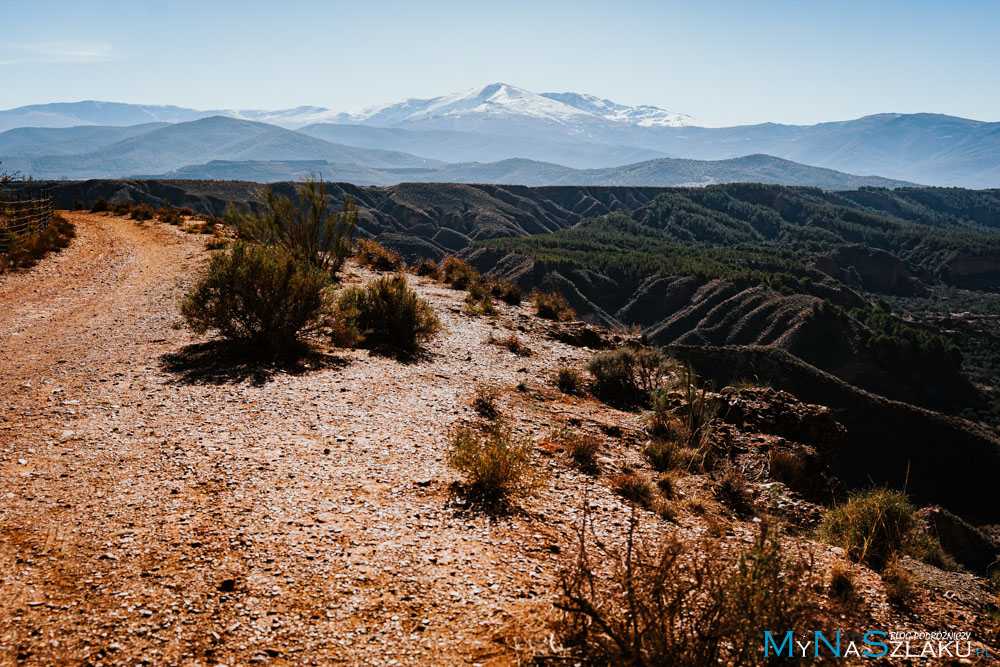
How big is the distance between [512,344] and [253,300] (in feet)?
19.0

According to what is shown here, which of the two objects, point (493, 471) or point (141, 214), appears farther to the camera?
point (141, 214)

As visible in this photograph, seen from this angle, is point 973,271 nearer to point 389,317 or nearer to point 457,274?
point 457,274

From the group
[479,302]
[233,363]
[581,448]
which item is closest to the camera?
[581,448]

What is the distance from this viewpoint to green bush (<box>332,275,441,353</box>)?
1098 centimetres

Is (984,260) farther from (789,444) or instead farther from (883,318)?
(789,444)

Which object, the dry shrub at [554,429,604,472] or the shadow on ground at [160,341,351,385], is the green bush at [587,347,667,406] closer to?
the dry shrub at [554,429,604,472]

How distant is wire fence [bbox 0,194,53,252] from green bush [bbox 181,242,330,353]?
12.0m

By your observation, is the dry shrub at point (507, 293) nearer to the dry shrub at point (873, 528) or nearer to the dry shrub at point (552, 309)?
the dry shrub at point (552, 309)

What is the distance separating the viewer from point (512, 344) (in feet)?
41.0

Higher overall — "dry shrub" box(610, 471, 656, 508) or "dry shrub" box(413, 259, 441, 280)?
"dry shrub" box(413, 259, 441, 280)

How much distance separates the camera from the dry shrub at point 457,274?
20195mm

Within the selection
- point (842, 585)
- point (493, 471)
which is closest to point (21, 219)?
point (493, 471)

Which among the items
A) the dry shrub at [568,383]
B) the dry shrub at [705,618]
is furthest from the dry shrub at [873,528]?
the dry shrub at [568,383]

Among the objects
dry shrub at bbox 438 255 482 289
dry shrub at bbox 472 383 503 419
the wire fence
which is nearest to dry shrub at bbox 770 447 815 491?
dry shrub at bbox 472 383 503 419
